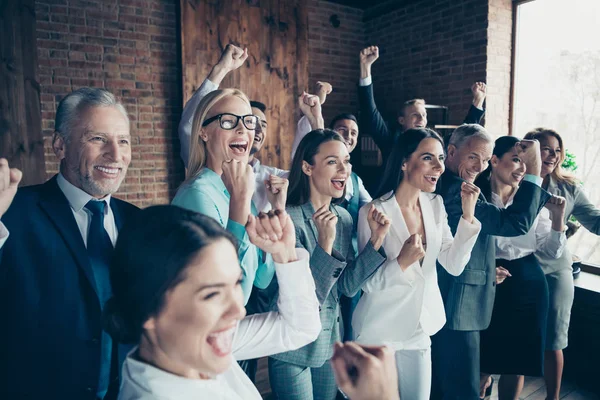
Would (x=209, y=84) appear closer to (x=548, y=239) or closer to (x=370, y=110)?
(x=370, y=110)

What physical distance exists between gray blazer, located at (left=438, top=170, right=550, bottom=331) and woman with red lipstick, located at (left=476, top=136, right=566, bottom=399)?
0.84 ft

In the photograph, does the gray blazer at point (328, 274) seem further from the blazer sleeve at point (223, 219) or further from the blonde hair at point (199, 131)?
the blonde hair at point (199, 131)

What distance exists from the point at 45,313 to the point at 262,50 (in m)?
4.54

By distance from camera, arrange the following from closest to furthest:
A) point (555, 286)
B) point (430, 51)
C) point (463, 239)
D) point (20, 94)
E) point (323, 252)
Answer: point (323, 252), point (463, 239), point (555, 286), point (20, 94), point (430, 51)

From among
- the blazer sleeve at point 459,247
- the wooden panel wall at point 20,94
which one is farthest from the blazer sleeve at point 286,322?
the wooden panel wall at point 20,94

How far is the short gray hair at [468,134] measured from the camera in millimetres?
2369

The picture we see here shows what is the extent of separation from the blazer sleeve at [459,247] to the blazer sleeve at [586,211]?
1367 mm

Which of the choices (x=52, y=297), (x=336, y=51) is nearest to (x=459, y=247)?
(x=52, y=297)

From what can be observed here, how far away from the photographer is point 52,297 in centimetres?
123

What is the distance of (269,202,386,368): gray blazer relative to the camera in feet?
5.63

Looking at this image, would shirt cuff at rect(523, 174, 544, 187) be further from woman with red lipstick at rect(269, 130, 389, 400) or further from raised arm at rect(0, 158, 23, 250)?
raised arm at rect(0, 158, 23, 250)

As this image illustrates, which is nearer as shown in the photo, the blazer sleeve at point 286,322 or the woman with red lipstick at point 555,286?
the blazer sleeve at point 286,322

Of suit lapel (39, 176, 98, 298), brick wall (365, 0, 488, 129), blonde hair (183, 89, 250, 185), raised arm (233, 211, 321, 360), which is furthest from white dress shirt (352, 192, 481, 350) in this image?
brick wall (365, 0, 488, 129)

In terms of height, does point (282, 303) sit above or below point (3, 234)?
below
